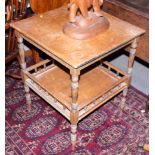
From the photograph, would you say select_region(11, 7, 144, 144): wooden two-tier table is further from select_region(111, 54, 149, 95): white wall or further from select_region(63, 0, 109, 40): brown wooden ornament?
select_region(111, 54, 149, 95): white wall

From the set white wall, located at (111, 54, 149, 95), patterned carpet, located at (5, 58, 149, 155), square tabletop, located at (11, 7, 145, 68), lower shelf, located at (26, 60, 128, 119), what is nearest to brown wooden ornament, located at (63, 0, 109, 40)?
square tabletop, located at (11, 7, 145, 68)

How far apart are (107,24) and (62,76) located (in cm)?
51

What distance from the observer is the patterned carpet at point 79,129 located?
75.7 inches

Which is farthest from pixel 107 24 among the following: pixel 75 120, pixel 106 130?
pixel 106 130

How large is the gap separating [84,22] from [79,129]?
0.80 metres

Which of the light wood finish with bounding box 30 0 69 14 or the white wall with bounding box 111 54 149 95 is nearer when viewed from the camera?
the light wood finish with bounding box 30 0 69 14

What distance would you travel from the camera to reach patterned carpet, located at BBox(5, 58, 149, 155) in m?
1.92

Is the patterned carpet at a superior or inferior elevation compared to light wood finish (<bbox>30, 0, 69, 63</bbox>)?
inferior

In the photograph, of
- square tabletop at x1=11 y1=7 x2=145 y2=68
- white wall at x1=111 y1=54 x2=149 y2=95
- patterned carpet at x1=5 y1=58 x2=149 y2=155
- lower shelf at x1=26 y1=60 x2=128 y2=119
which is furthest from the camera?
white wall at x1=111 y1=54 x2=149 y2=95

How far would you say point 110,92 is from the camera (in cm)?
193

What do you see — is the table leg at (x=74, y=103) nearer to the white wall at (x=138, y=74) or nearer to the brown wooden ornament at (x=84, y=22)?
the brown wooden ornament at (x=84, y=22)

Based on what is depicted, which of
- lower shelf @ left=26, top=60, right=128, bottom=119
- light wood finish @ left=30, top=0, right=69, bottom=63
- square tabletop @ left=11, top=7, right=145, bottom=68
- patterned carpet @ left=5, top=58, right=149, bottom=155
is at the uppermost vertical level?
light wood finish @ left=30, top=0, right=69, bottom=63

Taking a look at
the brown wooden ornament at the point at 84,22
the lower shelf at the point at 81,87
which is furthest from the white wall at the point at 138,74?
the brown wooden ornament at the point at 84,22
